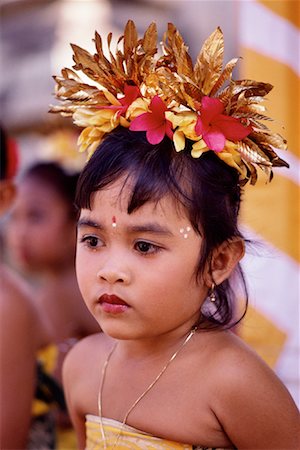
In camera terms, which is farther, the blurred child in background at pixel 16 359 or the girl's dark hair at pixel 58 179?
the girl's dark hair at pixel 58 179

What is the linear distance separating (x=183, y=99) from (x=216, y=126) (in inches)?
4.0

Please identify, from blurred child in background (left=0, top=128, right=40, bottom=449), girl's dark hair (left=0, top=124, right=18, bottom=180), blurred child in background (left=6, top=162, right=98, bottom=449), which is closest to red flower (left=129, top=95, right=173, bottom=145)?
blurred child in background (left=0, top=128, right=40, bottom=449)

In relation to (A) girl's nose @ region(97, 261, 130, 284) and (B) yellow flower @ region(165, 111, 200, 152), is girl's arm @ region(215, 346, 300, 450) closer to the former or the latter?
(A) girl's nose @ region(97, 261, 130, 284)

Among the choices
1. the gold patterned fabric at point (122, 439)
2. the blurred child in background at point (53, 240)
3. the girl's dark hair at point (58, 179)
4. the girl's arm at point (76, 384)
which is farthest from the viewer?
the girl's dark hair at point (58, 179)

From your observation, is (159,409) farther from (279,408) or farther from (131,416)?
(279,408)

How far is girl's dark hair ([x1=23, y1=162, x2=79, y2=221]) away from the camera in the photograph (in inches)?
160

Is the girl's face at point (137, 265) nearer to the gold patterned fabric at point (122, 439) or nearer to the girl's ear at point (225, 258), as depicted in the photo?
the girl's ear at point (225, 258)

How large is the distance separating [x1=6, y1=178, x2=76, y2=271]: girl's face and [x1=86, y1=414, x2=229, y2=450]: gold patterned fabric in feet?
6.76

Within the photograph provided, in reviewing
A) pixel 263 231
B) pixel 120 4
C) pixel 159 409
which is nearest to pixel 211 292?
pixel 159 409

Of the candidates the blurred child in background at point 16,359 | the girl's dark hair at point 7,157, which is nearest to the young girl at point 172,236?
the blurred child in background at point 16,359

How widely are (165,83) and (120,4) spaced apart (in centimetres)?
757

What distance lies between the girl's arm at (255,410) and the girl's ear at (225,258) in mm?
220

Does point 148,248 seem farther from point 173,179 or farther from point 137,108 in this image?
point 137,108

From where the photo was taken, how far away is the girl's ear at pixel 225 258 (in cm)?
189
